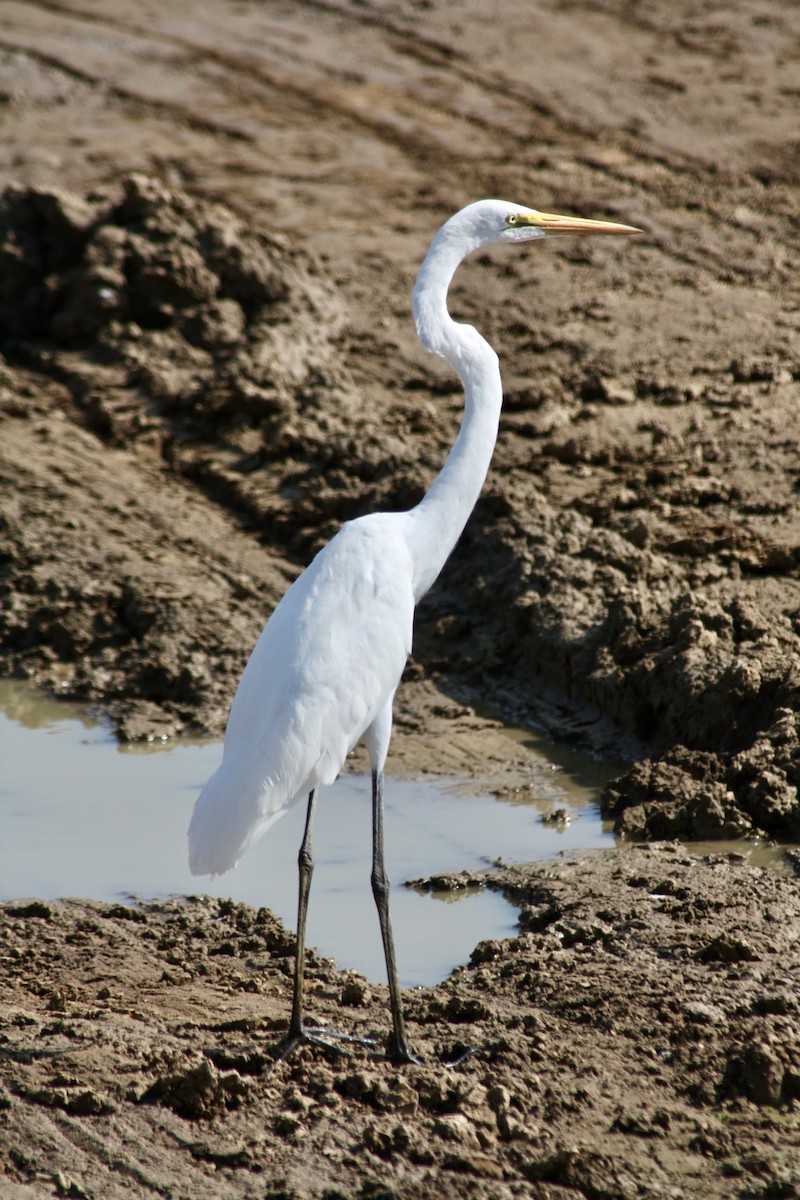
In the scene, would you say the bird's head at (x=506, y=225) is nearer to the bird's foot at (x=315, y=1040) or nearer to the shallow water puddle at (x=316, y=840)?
the shallow water puddle at (x=316, y=840)

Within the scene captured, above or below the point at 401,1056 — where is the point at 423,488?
above

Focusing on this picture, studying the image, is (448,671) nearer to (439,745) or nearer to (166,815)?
(439,745)

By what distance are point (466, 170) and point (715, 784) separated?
8.42m

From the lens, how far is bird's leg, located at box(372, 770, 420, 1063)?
3830 millimetres

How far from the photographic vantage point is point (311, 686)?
3.88 m

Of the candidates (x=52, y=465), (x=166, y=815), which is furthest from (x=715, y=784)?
(x=52, y=465)

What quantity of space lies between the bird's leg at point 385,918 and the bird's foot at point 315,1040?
0.16 metres

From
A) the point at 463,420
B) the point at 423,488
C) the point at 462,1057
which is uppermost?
the point at 463,420

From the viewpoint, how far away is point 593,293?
10305 mm

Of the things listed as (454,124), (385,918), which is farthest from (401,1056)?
(454,124)

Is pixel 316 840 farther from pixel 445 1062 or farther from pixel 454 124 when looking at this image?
pixel 454 124

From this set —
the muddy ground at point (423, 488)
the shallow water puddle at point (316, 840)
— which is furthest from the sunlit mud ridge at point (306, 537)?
the shallow water puddle at point (316, 840)

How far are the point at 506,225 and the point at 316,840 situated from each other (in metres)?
2.65

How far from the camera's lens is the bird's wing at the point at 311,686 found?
12.3 ft
